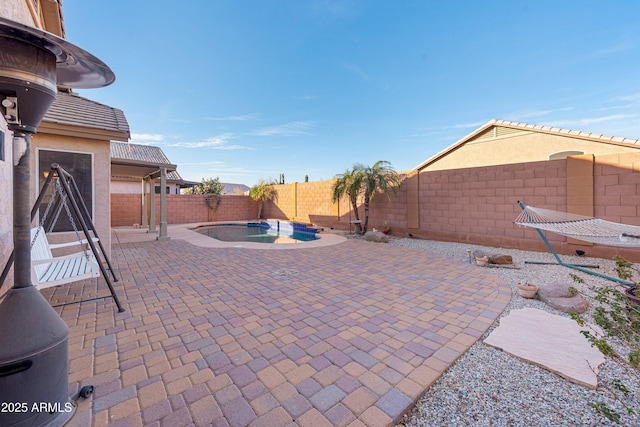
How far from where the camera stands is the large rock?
3.40 meters

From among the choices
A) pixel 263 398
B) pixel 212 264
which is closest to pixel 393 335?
pixel 263 398

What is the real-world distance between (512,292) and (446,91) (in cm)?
1116

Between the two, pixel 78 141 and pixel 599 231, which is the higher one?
pixel 78 141

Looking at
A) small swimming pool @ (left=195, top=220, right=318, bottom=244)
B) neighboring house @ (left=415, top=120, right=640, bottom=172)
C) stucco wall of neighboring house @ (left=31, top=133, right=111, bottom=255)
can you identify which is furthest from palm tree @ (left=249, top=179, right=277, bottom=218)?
stucco wall of neighboring house @ (left=31, top=133, right=111, bottom=255)

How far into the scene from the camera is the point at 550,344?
2.62 m

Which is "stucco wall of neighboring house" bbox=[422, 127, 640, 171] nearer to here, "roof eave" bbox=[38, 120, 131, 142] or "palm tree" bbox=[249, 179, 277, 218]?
"palm tree" bbox=[249, 179, 277, 218]

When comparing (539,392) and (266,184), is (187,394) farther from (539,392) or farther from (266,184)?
(266,184)

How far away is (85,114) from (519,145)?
1766 centimetres

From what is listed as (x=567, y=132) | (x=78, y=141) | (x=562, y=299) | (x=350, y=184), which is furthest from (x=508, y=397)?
(x=567, y=132)

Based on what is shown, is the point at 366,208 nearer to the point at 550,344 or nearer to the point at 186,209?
the point at 550,344

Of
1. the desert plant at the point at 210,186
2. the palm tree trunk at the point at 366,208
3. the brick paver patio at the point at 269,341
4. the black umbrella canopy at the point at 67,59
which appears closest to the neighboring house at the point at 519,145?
the palm tree trunk at the point at 366,208

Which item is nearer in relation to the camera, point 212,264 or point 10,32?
point 10,32

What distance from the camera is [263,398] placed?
1856 mm

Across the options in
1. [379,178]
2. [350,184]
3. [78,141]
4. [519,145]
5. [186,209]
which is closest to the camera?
[78,141]
